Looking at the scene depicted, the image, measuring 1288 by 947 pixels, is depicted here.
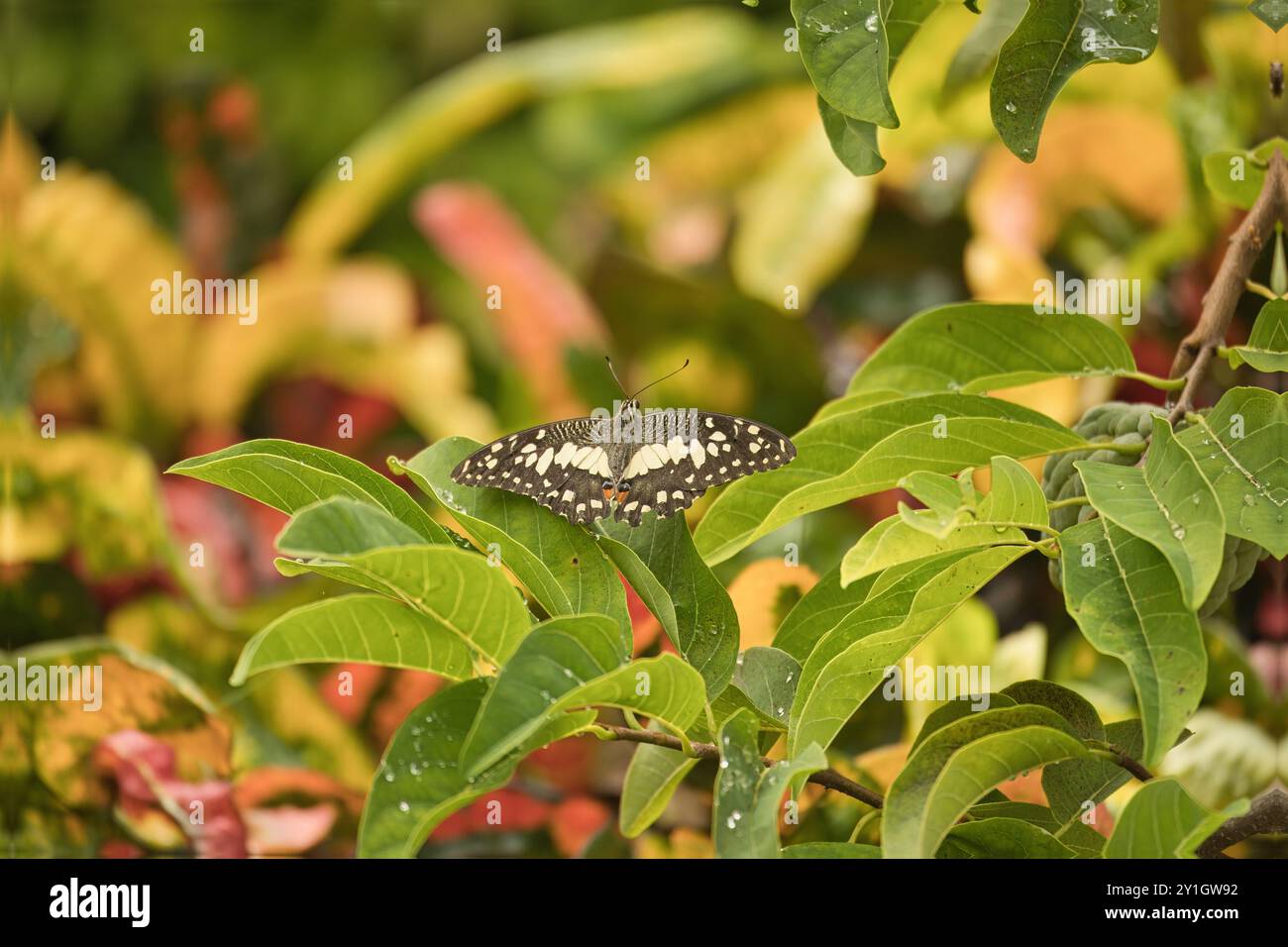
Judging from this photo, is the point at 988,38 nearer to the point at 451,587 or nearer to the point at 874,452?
the point at 874,452

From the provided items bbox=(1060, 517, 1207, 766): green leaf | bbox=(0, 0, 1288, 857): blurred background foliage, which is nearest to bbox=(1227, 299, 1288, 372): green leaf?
bbox=(1060, 517, 1207, 766): green leaf

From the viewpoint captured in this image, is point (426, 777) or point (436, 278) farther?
point (436, 278)

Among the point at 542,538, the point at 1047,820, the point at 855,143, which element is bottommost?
the point at 1047,820

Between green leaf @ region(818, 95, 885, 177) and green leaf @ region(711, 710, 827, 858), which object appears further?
green leaf @ region(818, 95, 885, 177)

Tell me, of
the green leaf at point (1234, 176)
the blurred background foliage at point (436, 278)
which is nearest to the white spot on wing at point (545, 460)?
the green leaf at point (1234, 176)

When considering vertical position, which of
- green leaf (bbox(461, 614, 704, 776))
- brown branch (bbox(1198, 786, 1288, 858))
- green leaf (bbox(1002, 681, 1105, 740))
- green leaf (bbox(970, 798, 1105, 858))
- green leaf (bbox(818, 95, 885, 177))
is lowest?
green leaf (bbox(970, 798, 1105, 858))

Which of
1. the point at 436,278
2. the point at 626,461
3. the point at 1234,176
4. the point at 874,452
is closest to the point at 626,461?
the point at 626,461

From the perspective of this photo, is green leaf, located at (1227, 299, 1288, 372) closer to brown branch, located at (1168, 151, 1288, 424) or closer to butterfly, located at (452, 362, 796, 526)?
brown branch, located at (1168, 151, 1288, 424)

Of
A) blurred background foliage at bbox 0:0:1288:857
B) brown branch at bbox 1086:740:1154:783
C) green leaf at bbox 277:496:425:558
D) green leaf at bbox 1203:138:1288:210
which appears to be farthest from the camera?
blurred background foliage at bbox 0:0:1288:857
